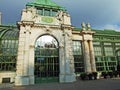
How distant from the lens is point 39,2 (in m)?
29.8

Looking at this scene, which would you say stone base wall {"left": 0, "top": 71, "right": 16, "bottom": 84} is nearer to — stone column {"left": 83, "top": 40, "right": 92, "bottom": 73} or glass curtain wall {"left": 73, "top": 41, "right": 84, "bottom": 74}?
glass curtain wall {"left": 73, "top": 41, "right": 84, "bottom": 74}

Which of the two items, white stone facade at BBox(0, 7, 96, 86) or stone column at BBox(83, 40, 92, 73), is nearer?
white stone facade at BBox(0, 7, 96, 86)

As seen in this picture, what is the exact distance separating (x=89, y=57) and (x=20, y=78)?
1531 cm

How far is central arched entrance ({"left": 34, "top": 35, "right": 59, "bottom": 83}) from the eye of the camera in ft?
82.8

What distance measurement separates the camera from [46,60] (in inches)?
1033

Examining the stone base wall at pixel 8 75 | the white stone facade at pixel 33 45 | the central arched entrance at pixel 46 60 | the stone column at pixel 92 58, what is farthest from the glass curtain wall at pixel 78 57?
the stone base wall at pixel 8 75

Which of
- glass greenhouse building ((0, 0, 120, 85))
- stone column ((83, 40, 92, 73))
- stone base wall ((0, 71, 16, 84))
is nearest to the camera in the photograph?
stone base wall ((0, 71, 16, 84))

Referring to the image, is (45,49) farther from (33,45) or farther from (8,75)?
(8,75)

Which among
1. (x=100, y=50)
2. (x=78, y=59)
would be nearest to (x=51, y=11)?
(x=78, y=59)

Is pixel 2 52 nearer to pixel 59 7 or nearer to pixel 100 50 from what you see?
pixel 59 7

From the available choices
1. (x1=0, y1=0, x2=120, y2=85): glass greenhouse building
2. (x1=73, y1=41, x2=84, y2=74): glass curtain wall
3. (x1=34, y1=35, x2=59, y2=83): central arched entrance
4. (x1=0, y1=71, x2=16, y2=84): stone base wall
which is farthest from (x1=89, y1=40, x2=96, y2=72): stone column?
(x1=0, y1=71, x2=16, y2=84): stone base wall

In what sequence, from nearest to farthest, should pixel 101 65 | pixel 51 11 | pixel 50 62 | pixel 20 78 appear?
pixel 20 78 → pixel 50 62 → pixel 51 11 → pixel 101 65

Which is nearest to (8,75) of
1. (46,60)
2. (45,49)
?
(46,60)

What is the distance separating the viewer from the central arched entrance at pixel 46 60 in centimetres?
2523
